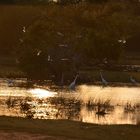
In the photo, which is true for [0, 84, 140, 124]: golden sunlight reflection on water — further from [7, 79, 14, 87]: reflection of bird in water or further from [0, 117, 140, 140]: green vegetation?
[0, 117, 140, 140]: green vegetation

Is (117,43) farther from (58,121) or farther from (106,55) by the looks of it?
(58,121)

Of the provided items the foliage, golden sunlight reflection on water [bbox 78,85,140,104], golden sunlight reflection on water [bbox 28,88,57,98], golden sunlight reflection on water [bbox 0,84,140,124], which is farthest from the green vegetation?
the foliage

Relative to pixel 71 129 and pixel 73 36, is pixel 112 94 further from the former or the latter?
pixel 71 129

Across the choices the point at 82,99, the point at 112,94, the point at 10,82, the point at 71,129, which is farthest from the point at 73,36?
the point at 71,129

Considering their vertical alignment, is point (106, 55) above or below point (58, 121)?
above

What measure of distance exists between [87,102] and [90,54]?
758 inches

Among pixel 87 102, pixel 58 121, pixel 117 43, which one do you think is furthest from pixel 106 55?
pixel 58 121

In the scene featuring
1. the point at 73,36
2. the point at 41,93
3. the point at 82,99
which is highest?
the point at 73,36

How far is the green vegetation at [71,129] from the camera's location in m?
21.3

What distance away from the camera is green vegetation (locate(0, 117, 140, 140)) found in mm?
21266

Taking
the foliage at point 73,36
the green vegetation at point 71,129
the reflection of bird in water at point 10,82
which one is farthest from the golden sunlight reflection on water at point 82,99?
the foliage at point 73,36

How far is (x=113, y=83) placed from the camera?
1754 inches

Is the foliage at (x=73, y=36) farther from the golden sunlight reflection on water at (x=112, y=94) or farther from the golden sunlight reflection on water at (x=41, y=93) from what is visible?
the golden sunlight reflection on water at (x=41, y=93)

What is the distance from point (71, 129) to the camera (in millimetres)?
22219
